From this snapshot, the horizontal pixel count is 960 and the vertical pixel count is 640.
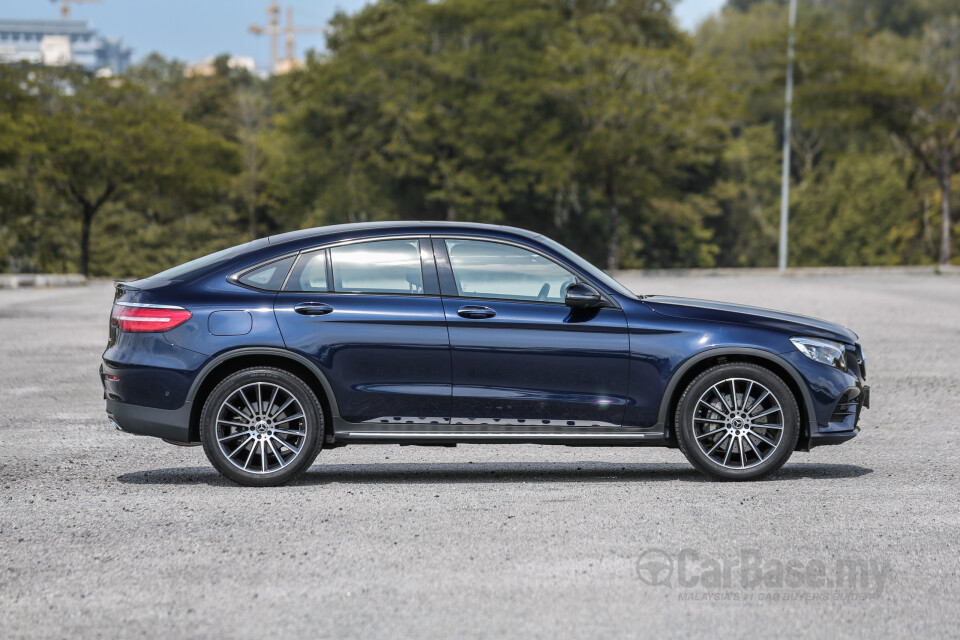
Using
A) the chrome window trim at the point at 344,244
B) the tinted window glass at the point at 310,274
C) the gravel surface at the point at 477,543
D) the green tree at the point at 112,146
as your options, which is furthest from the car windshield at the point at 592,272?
the green tree at the point at 112,146

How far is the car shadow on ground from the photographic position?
24.0 feet

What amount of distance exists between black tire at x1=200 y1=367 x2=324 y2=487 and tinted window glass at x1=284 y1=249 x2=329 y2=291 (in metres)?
0.52

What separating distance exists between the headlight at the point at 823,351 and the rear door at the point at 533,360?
3.52 feet

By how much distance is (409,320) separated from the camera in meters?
6.96

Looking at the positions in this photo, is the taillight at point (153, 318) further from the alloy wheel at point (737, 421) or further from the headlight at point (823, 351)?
the headlight at point (823, 351)

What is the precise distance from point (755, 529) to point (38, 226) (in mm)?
64785

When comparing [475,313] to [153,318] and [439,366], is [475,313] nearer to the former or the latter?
[439,366]

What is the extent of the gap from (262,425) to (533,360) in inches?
63.2

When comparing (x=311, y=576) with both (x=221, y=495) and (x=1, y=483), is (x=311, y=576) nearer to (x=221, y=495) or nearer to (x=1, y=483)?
(x=221, y=495)

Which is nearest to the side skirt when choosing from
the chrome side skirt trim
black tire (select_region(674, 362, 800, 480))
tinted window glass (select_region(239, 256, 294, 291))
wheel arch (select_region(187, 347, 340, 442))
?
the chrome side skirt trim

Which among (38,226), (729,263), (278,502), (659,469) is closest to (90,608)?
(278,502)

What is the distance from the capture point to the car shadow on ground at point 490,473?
7316mm

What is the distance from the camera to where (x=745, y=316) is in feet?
23.5

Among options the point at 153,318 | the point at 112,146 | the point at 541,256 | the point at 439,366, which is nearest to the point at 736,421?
the point at 541,256
